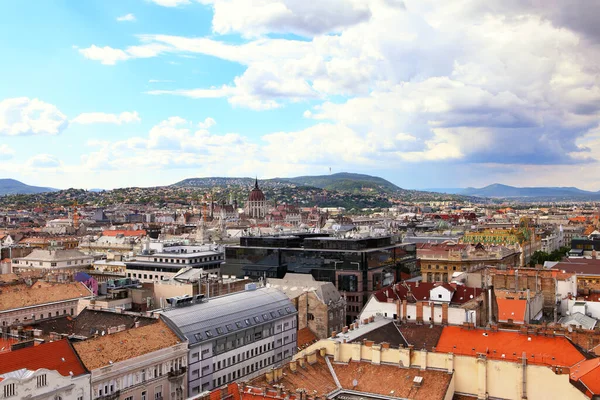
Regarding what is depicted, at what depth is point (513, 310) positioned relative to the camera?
76.7 meters

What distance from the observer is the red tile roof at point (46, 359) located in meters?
42.2

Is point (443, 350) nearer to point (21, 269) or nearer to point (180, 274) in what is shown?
point (180, 274)

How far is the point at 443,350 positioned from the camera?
5441 centimetres

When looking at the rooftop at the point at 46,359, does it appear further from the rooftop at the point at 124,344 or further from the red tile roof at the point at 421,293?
the red tile roof at the point at 421,293

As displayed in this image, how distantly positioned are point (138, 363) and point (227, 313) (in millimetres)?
14768

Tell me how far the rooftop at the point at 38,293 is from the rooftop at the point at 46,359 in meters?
31.4

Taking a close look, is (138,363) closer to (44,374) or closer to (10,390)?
(44,374)

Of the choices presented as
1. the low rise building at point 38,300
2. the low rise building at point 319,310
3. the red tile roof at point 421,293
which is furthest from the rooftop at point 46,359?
the red tile roof at point 421,293

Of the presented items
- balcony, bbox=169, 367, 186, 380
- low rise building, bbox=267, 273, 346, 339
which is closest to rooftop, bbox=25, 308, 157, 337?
balcony, bbox=169, 367, 186, 380

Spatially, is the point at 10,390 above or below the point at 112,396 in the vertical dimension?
above

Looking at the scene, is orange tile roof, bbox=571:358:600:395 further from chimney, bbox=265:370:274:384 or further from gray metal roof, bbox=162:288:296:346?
gray metal roof, bbox=162:288:296:346

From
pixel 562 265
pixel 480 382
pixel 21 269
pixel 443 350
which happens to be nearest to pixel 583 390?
pixel 480 382

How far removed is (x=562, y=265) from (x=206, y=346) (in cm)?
8420

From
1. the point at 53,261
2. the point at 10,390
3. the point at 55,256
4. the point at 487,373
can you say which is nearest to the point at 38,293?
the point at 10,390
